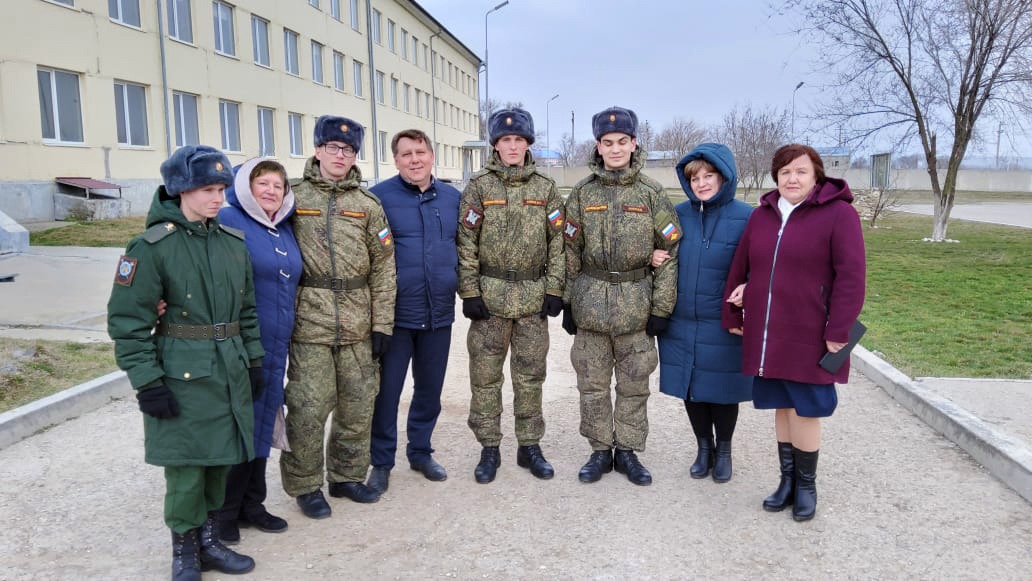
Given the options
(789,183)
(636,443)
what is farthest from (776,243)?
(636,443)

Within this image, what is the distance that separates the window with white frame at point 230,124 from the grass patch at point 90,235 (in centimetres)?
866

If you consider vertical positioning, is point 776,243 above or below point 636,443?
above

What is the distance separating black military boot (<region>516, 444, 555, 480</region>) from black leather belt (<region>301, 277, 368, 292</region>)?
152 centimetres

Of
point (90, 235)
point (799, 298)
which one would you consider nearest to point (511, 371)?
point (799, 298)

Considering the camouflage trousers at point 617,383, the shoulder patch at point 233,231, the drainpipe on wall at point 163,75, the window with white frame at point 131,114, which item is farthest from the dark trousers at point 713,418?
the drainpipe on wall at point 163,75

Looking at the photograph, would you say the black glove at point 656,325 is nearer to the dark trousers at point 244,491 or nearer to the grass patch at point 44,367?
the dark trousers at point 244,491

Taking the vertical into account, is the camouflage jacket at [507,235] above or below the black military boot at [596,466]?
above

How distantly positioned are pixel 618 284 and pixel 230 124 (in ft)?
81.4

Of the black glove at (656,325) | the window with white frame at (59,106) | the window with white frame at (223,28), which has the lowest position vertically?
the black glove at (656,325)

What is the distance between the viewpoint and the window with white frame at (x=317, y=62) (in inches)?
1309

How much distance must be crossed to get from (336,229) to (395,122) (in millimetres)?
42843

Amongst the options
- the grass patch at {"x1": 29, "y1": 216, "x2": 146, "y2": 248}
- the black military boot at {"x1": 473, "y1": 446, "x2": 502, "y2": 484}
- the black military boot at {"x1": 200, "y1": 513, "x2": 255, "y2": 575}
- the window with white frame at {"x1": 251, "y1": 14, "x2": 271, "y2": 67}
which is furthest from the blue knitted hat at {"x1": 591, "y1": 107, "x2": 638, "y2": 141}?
the window with white frame at {"x1": 251, "y1": 14, "x2": 271, "y2": 67}

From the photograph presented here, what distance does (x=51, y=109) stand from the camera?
1775 centimetres

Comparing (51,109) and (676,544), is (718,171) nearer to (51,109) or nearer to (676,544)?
(676,544)
